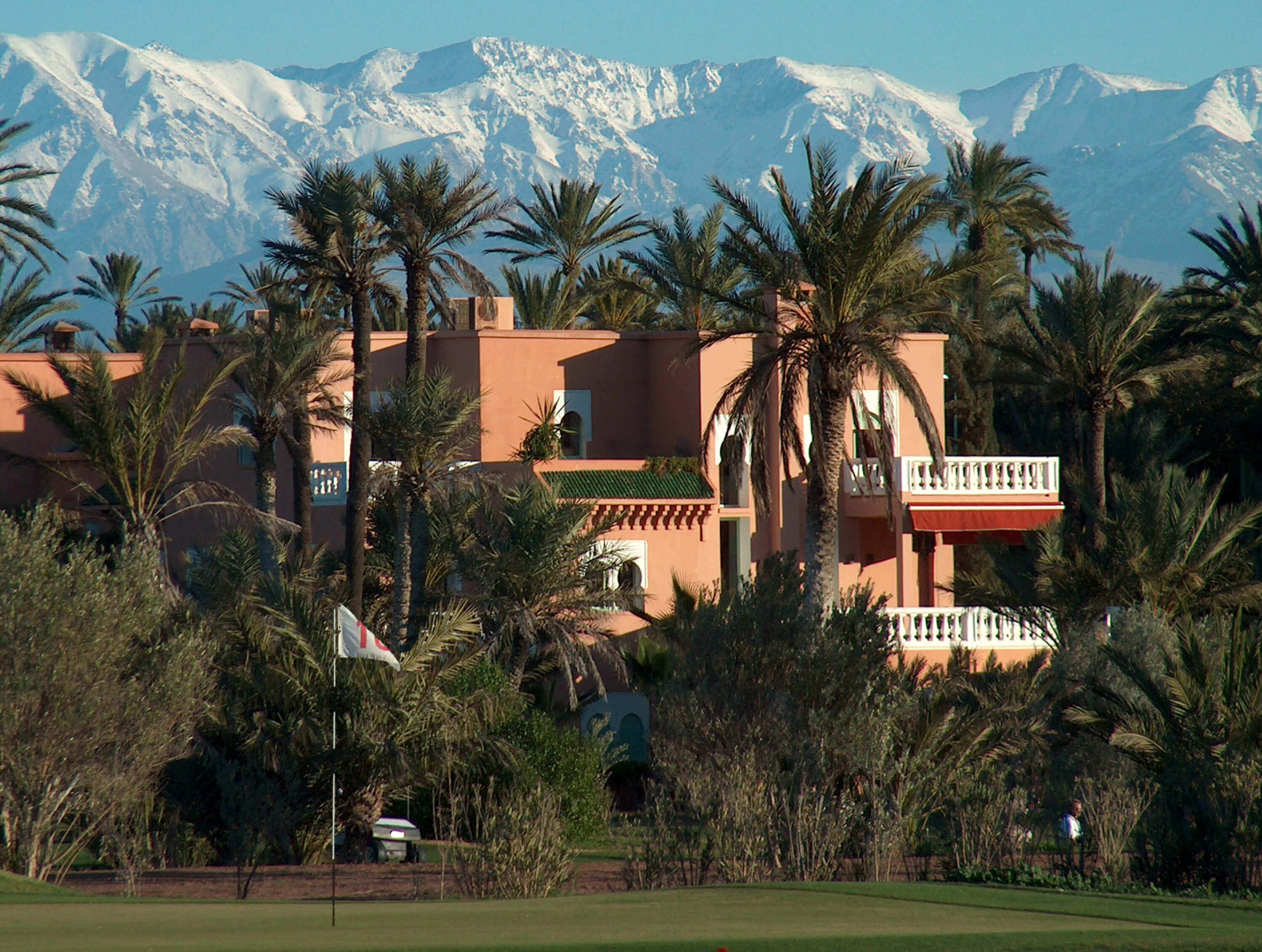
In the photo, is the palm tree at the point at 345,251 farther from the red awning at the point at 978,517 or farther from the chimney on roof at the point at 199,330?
the red awning at the point at 978,517

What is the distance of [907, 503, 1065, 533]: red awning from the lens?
3338 cm

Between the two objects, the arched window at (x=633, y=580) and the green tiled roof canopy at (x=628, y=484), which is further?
the green tiled roof canopy at (x=628, y=484)

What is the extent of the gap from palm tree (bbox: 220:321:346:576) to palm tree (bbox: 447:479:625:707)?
5.28 m

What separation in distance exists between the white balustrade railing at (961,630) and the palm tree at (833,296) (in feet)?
20.9

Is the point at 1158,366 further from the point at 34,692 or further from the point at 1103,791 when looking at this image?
the point at 34,692

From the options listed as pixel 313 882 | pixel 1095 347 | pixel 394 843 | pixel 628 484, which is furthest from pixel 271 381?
pixel 1095 347

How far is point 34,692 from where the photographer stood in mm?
17797

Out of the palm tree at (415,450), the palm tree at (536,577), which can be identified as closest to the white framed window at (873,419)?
the palm tree at (536,577)

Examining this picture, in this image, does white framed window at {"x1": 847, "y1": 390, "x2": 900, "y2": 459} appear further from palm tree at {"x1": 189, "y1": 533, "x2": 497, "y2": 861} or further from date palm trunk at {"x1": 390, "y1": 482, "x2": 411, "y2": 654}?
palm tree at {"x1": 189, "y1": 533, "x2": 497, "y2": 861}

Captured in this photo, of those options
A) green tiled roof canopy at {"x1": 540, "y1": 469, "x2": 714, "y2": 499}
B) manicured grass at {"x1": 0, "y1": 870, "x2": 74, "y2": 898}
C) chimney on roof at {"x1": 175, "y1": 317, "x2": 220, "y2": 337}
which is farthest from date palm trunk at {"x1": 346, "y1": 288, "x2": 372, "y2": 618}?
manicured grass at {"x1": 0, "y1": 870, "x2": 74, "y2": 898}

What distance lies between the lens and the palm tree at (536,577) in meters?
26.9

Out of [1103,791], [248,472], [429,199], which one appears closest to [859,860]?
[1103,791]

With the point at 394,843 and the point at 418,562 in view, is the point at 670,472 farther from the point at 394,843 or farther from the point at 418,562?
the point at 394,843

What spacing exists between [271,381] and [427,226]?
4488mm
